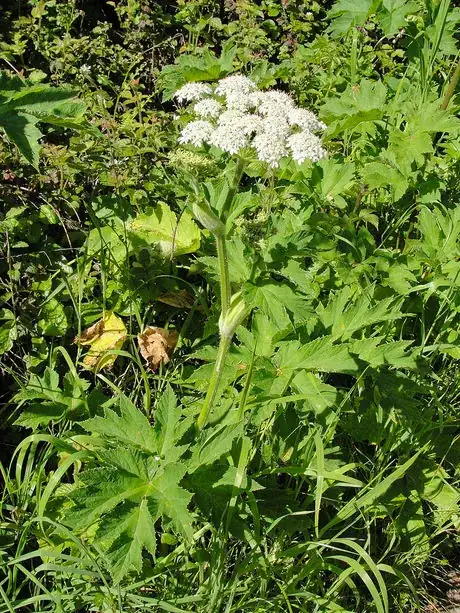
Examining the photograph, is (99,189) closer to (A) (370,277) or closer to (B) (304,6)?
(A) (370,277)

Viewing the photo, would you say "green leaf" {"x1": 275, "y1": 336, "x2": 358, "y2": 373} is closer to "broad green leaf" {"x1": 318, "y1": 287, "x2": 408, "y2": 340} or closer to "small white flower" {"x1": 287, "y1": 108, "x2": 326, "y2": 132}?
"broad green leaf" {"x1": 318, "y1": 287, "x2": 408, "y2": 340}

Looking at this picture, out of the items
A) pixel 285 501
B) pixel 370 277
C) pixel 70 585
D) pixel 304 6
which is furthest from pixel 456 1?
pixel 70 585

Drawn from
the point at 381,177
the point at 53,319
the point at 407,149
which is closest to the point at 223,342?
the point at 53,319

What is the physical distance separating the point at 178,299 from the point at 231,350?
0.75 meters

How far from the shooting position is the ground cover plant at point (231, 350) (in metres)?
1.93

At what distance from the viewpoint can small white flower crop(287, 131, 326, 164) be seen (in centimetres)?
208

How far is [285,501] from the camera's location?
7.29ft

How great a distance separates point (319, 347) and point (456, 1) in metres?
4.19

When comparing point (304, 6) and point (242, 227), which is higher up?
point (304, 6)

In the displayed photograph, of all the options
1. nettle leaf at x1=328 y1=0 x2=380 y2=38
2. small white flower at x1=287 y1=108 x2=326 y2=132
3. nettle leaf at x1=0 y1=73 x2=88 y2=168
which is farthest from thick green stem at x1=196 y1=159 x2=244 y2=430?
nettle leaf at x1=328 y1=0 x2=380 y2=38

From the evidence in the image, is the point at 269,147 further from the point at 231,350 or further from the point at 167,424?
the point at 167,424

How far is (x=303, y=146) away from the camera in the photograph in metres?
2.08

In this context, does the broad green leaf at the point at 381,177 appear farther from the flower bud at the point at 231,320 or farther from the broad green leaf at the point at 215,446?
the broad green leaf at the point at 215,446

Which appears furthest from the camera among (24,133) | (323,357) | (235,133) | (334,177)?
(334,177)
